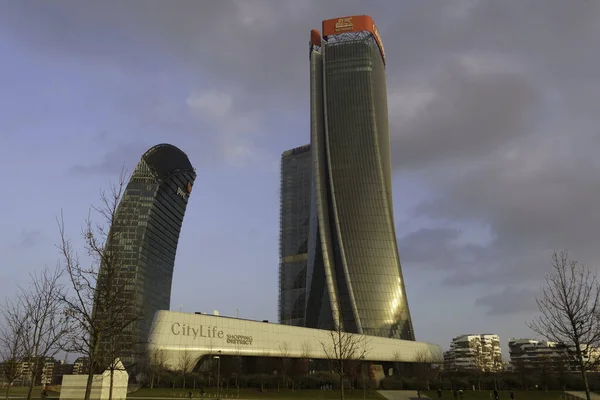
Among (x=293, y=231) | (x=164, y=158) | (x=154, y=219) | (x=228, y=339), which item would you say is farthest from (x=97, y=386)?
(x=164, y=158)

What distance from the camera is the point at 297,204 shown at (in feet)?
550

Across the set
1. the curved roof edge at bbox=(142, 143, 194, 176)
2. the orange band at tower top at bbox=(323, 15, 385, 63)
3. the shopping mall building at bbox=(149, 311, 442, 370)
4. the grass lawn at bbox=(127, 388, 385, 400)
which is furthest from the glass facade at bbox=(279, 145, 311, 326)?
the grass lawn at bbox=(127, 388, 385, 400)

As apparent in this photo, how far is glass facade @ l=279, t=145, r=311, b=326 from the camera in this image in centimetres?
15762

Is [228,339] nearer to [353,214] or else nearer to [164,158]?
[353,214]

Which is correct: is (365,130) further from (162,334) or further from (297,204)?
(162,334)

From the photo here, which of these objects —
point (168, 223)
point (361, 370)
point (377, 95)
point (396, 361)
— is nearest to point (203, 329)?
point (361, 370)

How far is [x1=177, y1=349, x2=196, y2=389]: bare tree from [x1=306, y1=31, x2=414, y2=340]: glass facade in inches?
1779

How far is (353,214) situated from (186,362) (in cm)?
6315

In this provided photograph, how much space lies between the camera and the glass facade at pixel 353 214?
11888cm

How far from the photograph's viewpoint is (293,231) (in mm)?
166125

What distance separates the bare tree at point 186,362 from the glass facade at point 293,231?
79.5 meters

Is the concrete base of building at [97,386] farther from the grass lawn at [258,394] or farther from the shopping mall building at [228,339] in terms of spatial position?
the shopping mall building at [228,339]

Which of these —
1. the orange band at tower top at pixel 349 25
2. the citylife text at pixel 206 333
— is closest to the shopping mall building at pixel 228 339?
the citylife text at pixel 206 333

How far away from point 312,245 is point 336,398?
227ft
